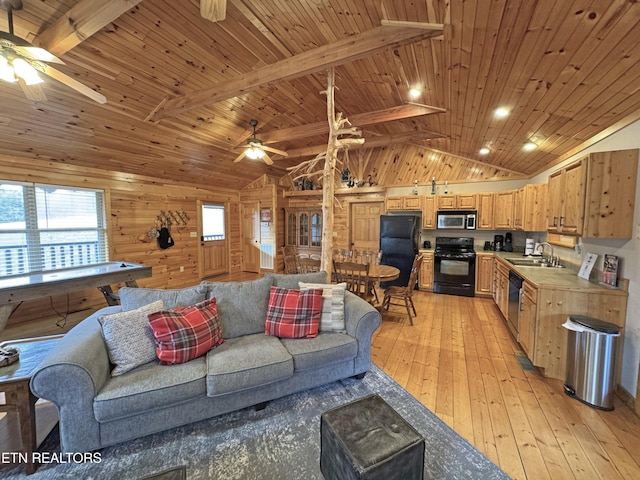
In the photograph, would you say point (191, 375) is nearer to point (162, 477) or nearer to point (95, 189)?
point (162, 477)

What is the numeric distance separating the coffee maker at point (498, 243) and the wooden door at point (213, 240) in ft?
21.0

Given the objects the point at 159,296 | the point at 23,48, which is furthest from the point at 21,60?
the point at 159,296

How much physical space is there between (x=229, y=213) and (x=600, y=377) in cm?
729

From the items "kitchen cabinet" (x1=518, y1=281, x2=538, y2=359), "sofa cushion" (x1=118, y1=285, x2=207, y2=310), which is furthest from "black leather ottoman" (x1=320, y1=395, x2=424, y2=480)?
"kitchen cabinet" (x1=518, y1=281, x2=538, y2=359)

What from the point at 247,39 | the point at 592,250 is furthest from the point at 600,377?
the point at 247,39

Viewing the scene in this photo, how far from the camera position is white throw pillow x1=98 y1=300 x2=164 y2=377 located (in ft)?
6.00

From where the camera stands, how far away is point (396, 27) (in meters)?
2.14

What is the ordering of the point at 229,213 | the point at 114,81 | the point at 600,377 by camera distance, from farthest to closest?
the point at 229,213, the point at 114,81, the point at 600,377

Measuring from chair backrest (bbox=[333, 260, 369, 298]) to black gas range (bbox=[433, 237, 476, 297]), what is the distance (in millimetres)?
2285

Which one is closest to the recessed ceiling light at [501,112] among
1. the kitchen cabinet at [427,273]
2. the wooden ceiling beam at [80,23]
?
the kitchen cabinet at [427,273]

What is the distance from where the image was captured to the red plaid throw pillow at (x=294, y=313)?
2.33 metres

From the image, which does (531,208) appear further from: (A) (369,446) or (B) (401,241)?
(A) (369,446)

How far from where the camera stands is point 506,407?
2.15 metres

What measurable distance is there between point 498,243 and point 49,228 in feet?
25.7
